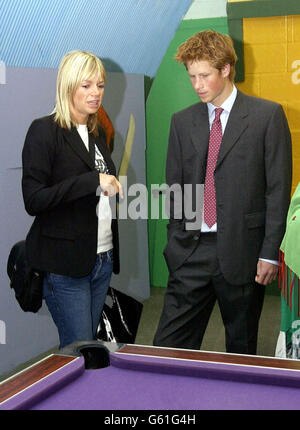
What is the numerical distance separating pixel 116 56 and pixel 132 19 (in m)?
0.27

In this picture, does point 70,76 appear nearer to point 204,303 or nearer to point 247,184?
point 247,184

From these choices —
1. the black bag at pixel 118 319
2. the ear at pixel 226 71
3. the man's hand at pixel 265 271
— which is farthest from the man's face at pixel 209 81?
the black bag at pixel 118 319

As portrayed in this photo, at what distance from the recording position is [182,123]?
247 centimetres

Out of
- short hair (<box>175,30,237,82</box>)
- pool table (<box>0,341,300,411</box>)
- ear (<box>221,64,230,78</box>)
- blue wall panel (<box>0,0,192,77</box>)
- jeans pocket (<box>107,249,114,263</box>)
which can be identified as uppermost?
blue wall panel (<box>0,0,192,77</box>)

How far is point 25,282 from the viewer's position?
2.37 m

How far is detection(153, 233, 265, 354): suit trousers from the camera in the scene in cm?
237

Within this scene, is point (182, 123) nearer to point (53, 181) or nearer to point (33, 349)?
point (53, 181)

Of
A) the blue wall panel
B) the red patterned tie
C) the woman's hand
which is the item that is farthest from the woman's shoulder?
the blue wall panel

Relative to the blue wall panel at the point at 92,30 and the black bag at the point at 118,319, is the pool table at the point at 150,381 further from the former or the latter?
the blue wall panel at the point at 92,30

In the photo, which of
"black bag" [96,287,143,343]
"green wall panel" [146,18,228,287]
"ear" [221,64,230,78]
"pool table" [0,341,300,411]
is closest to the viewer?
"pool table" [0,341,300,411]

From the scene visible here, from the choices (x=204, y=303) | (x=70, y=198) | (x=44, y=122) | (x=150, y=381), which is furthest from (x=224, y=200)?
(x=150, y=381)

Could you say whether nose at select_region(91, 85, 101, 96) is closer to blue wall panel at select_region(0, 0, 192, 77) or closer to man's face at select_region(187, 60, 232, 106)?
man's face at select_region(187, 60, 232, 106)
